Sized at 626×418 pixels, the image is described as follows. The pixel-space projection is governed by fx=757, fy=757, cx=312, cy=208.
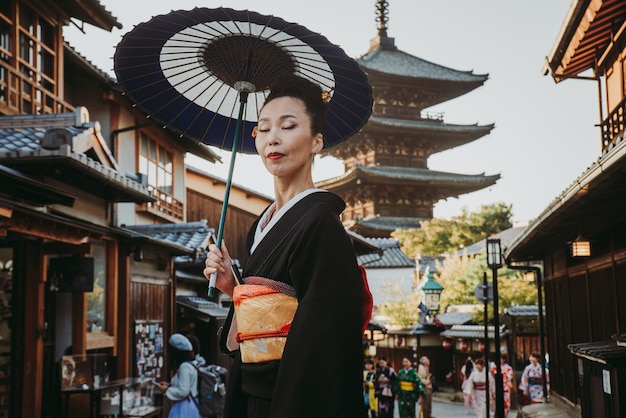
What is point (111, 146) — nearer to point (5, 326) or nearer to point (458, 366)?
point (5, 326)

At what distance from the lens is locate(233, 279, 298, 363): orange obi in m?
2.96

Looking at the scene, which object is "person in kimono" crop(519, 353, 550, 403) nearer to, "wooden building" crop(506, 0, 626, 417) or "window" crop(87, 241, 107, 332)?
"wooden building" crop(506, 0, 626, 417)

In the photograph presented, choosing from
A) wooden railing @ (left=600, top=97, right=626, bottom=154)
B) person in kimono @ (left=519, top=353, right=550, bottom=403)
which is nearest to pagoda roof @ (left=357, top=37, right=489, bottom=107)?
person in kimono @ (left=519, top=353, right=550, bottom=403)

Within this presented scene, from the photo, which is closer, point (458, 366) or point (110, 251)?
point (110, 251)

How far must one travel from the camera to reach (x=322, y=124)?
341 centimetres

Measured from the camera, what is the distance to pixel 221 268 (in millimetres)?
3389

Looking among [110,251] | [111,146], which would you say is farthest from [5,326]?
[111,146]

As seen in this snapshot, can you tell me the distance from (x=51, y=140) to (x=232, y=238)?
14.2 metres

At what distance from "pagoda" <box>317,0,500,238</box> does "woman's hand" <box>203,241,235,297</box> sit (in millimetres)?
37836

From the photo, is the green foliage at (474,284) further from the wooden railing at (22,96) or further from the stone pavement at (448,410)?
the wooden railing at (22,96)

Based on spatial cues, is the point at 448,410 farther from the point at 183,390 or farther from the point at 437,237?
the point at 437,237

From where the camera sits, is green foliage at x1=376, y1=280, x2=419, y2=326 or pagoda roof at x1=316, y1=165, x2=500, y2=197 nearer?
green foliage at x1=376, y1=280, x2=419, y2=326

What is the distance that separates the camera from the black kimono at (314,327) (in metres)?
2.67

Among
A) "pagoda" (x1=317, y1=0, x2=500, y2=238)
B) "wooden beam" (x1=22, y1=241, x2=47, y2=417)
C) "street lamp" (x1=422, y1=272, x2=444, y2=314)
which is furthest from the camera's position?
"pagoda" (x1=317, y1=0, x2=500, y2=238)
